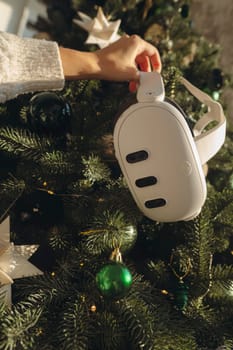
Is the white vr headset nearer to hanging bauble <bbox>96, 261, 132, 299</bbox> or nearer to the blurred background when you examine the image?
hanging bauble <bbox>96, 261, 132, 299</bbox>

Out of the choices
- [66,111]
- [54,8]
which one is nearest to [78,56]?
[66,111]

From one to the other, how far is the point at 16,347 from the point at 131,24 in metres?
0.62

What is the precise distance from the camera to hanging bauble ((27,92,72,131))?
0.55 meters

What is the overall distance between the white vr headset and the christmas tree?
1.3 inches

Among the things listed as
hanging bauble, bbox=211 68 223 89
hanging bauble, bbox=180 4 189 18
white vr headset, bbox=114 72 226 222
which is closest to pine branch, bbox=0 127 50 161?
white vr headset, bbox=114 72 226 222

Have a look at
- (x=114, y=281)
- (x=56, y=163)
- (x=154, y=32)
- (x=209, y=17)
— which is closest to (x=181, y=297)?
(x=114, y=281)

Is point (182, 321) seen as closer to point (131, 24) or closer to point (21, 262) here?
point (21, 262)

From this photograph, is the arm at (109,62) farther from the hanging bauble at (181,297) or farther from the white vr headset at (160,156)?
the hanging bauble at (181,297)

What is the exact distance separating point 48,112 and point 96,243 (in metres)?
0.18

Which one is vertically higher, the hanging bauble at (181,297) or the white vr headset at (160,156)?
the white vr headset at (160,156)

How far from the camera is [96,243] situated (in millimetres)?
484

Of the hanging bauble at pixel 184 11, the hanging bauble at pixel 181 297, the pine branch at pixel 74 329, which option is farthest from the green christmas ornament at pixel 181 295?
the hanging bauble at pixel 184 11

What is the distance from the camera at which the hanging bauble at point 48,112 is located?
1.81 ft

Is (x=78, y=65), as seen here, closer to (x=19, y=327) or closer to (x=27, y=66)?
(x=27, y=66)
